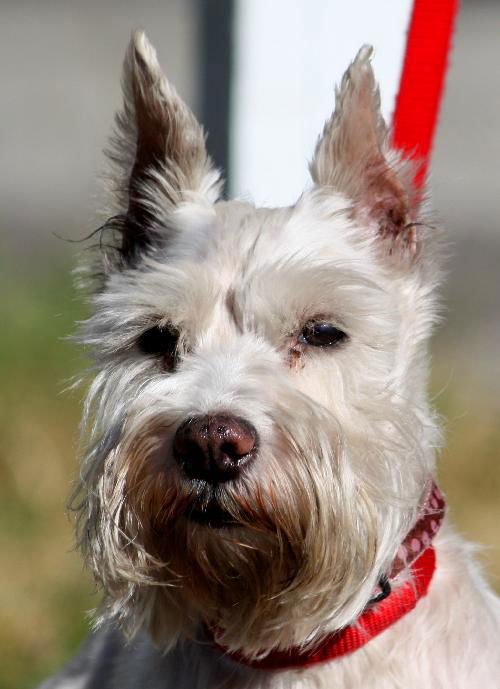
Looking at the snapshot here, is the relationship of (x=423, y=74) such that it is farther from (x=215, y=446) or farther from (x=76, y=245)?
(x=76, y=245)

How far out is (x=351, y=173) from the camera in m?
2.97

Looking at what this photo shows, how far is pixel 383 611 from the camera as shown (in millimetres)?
2748

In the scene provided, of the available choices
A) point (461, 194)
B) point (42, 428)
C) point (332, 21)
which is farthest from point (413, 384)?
point (461, 194)

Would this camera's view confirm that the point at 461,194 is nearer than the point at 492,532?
No

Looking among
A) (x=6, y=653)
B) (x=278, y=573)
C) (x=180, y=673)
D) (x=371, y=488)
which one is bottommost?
(x=6, y=653)

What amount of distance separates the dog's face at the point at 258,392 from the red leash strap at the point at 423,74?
1.29ft

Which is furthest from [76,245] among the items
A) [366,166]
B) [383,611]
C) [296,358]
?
[383,611]

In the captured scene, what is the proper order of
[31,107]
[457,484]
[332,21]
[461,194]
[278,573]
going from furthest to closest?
[31,107] < [461,194] < [457,484] < [332,21] < [278,573]

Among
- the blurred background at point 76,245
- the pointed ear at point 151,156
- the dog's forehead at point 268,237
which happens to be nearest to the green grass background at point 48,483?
the blurred background at point 76,245

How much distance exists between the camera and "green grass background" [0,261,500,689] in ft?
16.4

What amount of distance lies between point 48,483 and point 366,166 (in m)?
3.75

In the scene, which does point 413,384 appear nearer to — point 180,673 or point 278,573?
point 278,573

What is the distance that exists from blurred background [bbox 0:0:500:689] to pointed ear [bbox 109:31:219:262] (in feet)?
0.41

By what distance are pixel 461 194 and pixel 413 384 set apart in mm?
7589
